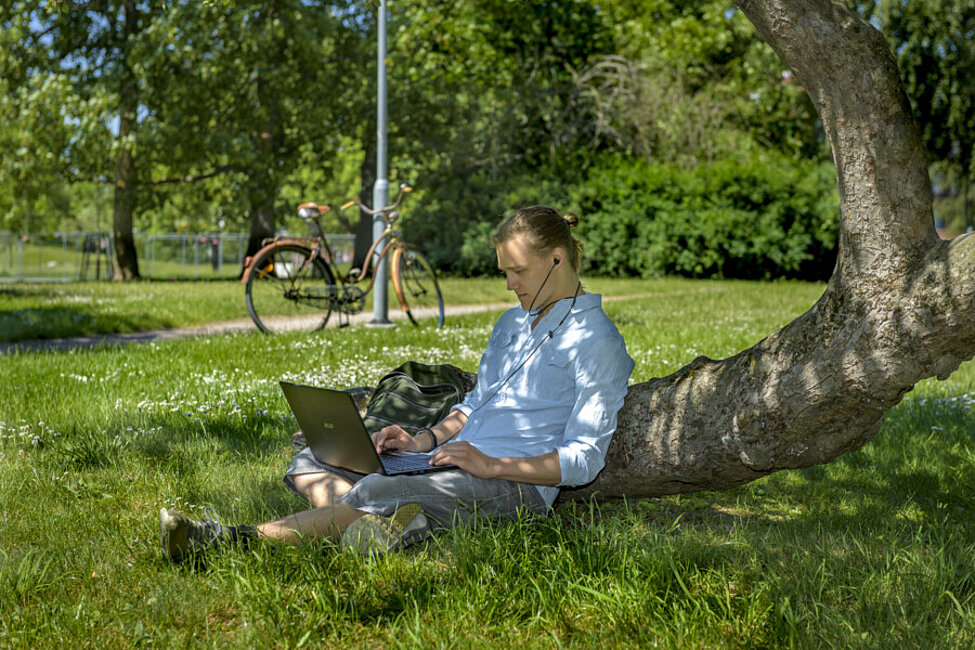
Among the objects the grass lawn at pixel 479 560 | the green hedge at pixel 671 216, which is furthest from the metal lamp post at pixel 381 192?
the green hedge at pixel 671 216

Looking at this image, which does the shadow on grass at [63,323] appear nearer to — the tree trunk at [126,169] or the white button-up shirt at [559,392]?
the white button-up shirt at [559,392]

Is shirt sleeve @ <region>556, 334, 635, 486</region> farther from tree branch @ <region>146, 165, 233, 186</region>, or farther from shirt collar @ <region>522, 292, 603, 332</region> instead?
tree branch @ <region>146, 165, 233, 186</region>

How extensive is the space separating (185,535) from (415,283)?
791cm

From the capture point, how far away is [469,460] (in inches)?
129

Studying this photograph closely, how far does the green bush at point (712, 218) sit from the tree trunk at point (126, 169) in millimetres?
10592

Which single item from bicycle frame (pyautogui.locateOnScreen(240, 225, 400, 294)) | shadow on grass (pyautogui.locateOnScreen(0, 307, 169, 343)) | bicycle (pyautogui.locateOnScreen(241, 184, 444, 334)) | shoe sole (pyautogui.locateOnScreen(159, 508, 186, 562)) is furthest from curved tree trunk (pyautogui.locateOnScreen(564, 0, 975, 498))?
shadow on grass (pyautogui.locateOnScreen(0, 307, 169, 343))

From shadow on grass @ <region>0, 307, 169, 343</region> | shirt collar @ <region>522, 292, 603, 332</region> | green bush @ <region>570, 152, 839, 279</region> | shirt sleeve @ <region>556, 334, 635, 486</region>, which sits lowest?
shadow on grass @ <region>0, 307, 169, 343</region>

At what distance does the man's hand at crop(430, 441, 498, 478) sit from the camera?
3.26m

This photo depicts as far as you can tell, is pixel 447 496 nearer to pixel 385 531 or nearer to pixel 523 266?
pixel 385 531

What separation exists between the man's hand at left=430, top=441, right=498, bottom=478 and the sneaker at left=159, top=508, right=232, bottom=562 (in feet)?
2.60

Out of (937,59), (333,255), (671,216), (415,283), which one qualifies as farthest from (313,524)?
(937,59)

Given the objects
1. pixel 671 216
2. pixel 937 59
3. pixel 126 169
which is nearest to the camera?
pixel 126 169

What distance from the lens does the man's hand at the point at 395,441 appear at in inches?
148

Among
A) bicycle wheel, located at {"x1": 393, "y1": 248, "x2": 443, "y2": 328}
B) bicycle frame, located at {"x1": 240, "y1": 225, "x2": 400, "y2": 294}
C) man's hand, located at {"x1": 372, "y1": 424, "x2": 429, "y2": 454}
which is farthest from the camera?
bicycle wheel, located at {"x1": 393, "y1": 248, "x2": 443, "y2": 328}
